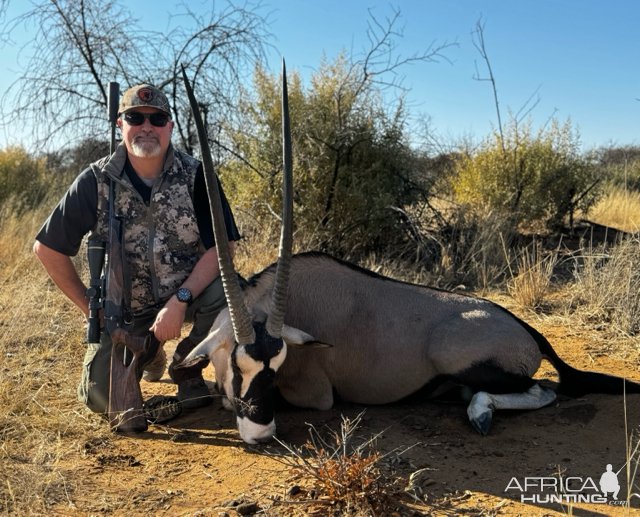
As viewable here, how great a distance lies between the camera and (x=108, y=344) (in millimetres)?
4125

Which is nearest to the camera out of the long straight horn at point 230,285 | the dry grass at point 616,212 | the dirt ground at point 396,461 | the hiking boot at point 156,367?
the dirt ground at point 396,461

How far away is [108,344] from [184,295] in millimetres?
620

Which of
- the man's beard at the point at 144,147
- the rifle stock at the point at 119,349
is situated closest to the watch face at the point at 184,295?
the rifle stock at the point at 119,349

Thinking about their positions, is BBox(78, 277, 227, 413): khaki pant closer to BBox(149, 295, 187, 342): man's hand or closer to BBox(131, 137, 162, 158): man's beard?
BBox(149, 295, 187, 342): man's hand

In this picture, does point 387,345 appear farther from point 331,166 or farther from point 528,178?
point 528,178

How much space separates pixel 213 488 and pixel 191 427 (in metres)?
0.91

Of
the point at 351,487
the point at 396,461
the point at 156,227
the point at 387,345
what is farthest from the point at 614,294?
the point at 156,227

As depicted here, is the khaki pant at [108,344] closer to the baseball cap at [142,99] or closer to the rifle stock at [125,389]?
the rifle stock at [125,389]

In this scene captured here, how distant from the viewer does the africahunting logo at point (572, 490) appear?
9.36 feet

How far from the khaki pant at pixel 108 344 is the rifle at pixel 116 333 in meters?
0.15

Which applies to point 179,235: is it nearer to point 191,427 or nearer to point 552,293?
point 191,427

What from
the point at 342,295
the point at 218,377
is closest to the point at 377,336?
the point at 342,295

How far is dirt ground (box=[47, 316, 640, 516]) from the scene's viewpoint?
9.28ft

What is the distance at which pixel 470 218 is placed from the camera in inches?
344
